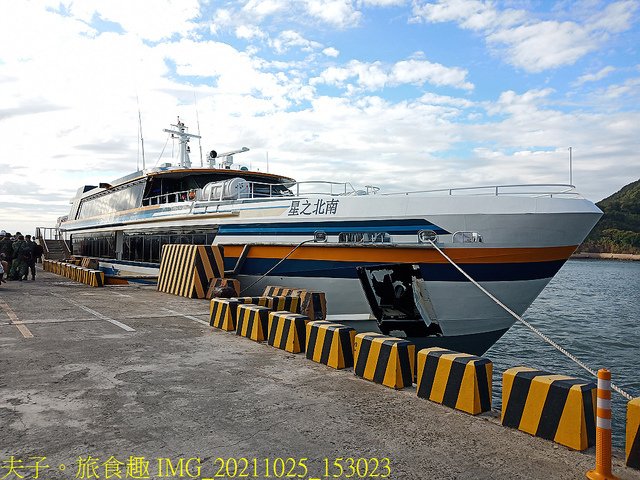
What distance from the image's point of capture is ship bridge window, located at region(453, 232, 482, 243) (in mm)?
9312

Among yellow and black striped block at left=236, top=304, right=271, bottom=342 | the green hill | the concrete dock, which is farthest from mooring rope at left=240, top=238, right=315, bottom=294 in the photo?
the green hill

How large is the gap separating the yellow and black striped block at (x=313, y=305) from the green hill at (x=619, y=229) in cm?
10628

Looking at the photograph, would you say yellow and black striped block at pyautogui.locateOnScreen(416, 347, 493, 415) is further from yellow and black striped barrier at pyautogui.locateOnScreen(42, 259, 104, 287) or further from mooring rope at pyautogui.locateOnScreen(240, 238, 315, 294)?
yellow and black striped barrier at pyautogui.locateOnScreen(42, 259, 104, 287)

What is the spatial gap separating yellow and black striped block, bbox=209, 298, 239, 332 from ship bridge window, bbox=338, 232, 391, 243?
2.75 m

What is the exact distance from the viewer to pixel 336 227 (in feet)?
36.1

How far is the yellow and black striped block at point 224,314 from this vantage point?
8953mm

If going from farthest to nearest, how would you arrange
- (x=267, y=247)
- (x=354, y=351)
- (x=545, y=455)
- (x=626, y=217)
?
(x=626, y=217) → (x=267, y=247) → (x=354, y=351) → (x=545, y=455)

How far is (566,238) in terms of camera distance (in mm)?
9242

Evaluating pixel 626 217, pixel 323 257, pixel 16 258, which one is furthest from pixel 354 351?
pixel 626 217

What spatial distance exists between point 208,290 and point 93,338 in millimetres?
5429

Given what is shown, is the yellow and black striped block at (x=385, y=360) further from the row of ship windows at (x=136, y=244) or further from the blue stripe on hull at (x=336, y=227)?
the row of ship windows at (x=136, y=244)

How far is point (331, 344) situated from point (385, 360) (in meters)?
0.99

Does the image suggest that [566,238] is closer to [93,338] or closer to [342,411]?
[342,411]

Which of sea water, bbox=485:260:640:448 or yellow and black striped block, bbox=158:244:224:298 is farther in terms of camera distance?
yellow and black striped block, bbox=158:244:224:298
